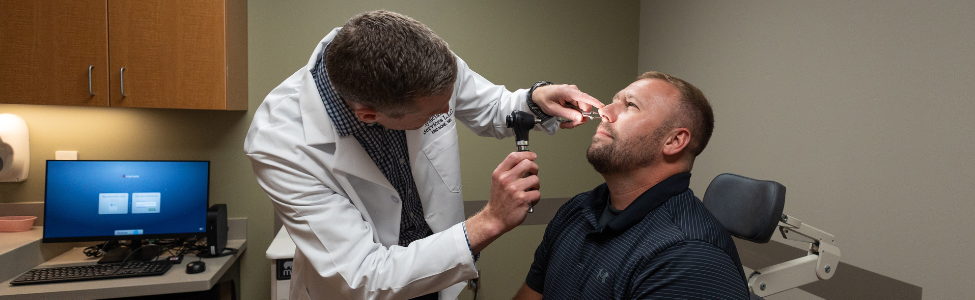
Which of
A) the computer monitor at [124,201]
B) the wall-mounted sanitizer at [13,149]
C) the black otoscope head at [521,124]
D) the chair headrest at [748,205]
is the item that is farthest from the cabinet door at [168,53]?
the chair headrest at [748,205]

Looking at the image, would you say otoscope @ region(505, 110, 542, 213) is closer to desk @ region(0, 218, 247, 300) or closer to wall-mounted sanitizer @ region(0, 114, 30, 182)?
desk @ region(0, 218, 247, 300)

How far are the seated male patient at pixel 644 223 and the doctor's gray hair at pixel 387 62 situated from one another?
0.57m

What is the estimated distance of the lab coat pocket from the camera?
146cm

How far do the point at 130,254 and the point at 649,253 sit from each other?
2281mm

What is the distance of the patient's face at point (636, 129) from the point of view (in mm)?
1400

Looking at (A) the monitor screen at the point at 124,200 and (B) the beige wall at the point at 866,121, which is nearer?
(B) the beige wall at the point at 866,121

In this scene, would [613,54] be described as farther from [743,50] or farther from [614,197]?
[614,197]

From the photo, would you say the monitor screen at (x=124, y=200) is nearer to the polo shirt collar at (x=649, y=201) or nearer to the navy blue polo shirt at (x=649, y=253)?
the navy blue polo shirt at (x=649, y=253)

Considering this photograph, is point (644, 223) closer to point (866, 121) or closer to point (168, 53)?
point (866, 121)

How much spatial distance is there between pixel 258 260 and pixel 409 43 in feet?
7.36

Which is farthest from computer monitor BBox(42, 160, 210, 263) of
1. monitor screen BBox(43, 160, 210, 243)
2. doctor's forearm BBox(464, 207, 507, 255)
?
doctor's forearm BBox(464, 207, 507, 255)

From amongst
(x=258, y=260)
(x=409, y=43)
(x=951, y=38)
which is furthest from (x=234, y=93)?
(x=951, y=38)

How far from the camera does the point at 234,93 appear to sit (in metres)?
2.47

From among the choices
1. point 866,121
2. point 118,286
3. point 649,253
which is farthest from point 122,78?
point 866,121
